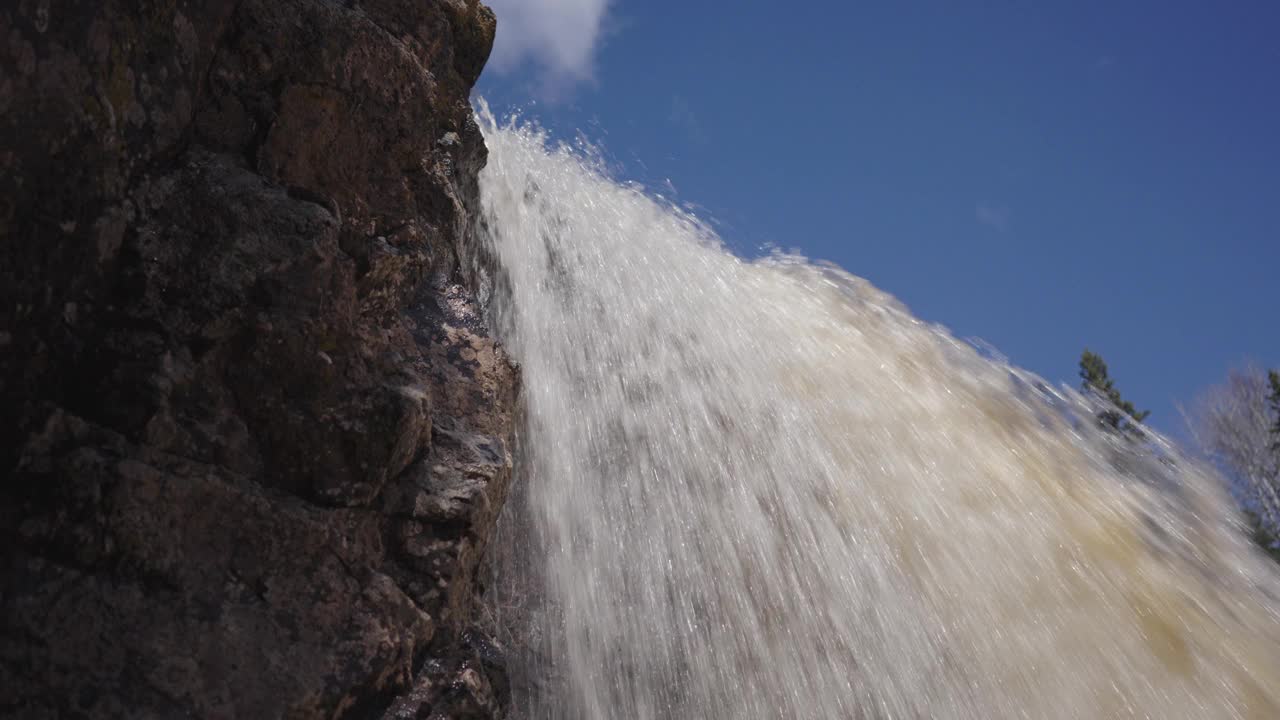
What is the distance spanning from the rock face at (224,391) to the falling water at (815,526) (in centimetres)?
130

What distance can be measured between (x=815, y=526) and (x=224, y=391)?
3186 millimetres

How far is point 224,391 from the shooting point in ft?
8.33

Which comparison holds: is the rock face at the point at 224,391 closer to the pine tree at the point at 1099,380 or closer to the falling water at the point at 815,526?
the falling water at the point at 815,526

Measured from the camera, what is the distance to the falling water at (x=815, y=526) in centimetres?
418

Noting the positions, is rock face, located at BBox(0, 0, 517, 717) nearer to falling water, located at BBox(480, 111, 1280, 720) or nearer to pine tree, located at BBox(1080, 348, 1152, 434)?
falling water, located at BBox(480, 111, 1280, 720)

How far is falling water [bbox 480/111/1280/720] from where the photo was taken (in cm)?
418

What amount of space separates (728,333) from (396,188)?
10.00 feet

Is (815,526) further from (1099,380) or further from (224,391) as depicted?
(1099,380)

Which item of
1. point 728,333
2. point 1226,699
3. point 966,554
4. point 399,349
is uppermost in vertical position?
point 728,333

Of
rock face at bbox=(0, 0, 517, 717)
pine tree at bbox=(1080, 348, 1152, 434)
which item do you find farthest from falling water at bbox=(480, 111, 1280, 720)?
pine tree at bbox=(1080, 348, 1152, 434)

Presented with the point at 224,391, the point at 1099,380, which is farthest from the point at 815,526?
the point at 1099,380

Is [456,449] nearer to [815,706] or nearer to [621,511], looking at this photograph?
[621,511]

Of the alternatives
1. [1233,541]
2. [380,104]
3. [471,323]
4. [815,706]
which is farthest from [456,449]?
[1233,541]

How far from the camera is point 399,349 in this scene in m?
3.11
